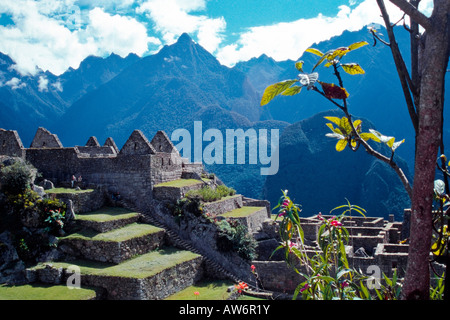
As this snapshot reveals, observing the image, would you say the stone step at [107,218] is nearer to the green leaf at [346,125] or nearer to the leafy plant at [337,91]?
the leafy plant at [337,91]

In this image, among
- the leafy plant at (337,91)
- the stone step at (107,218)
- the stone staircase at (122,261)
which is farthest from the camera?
the stone step at (107,218)

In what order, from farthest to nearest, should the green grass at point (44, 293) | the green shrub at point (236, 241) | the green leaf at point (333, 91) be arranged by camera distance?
the green shrub at point (236, 241), the green grass at point (44, 293), the green leaf at point (333, 91)

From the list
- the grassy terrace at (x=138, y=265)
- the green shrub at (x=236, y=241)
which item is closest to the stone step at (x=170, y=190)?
the green shrub at (x=236, y=241)

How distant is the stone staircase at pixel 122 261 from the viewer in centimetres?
1314

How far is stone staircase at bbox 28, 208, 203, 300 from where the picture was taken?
517 inches

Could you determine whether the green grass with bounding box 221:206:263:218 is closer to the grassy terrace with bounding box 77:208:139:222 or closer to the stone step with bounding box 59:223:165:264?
the stone step with bounding box 59:223:165:264

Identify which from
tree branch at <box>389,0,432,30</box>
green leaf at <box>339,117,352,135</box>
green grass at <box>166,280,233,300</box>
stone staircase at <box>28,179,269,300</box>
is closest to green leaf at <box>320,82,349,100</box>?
green leaf at <box>339,117,352,135</box>

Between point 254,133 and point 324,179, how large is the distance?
17.2 metres

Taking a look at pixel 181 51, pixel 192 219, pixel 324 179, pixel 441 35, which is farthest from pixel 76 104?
pixel 441 35

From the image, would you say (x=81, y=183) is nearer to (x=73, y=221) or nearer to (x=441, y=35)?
(x=73, y=221)

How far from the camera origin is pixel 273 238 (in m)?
19.7

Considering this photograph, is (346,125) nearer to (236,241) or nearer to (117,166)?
(236,241)

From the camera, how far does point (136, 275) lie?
43.2ft

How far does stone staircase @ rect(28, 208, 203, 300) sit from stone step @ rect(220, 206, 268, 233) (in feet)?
11.0
